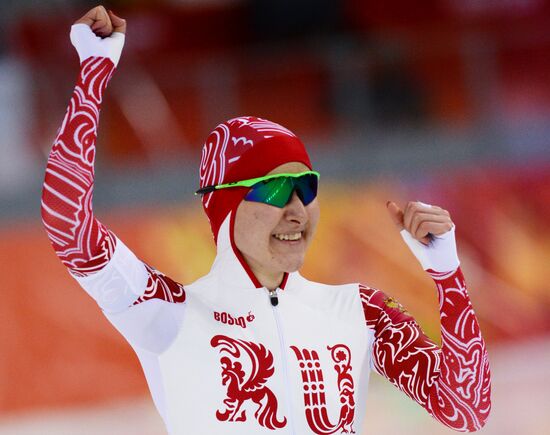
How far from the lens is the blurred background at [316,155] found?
5.48 metres

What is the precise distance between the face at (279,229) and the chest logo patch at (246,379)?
20cm

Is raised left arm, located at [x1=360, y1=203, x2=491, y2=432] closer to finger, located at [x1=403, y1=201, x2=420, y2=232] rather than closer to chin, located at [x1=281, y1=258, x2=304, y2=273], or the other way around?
finger, located at [x1=403, y1=201, x2=420, y2=232]

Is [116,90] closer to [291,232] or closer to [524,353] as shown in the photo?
[524,353]

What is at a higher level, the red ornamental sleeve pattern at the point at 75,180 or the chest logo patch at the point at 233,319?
the red ornamental sleeve pattern at the point at 75,180

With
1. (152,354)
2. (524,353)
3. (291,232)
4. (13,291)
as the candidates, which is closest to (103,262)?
(152,354)

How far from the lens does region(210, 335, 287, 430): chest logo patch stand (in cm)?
253

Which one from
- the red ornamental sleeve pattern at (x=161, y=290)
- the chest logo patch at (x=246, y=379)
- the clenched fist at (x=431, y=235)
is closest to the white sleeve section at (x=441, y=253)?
the clenched fist at (x=431, y=235)

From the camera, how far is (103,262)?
2.42 metres

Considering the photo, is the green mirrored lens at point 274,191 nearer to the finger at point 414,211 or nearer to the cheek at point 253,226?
the cheek at point 253,226

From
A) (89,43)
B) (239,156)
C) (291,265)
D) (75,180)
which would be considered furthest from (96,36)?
(291,265)

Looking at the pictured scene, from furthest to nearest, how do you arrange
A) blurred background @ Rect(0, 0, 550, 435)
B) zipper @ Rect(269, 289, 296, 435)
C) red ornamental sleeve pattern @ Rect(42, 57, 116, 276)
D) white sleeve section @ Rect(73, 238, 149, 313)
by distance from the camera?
blurred background @ Rect(0, 0, 550, 435) → zipper @ Rect(269, 289, 296, 435) → white sleeve section @ Rect(73, 238, 149, 313) → red ornamental sleeve pattern @ Rect(42, 57, 116, 276)

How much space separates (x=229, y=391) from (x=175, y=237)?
3.28 meters

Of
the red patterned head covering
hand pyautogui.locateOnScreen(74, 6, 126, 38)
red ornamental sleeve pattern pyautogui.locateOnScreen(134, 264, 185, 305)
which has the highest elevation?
hand pyautogui.locateOnScreen(74, 6, 126, 38)

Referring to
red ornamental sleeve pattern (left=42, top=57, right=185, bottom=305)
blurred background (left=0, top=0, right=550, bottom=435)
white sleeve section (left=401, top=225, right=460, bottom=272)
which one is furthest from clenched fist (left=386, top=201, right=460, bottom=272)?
blurred background (left=0, top=0, right=550, bottom=435)
